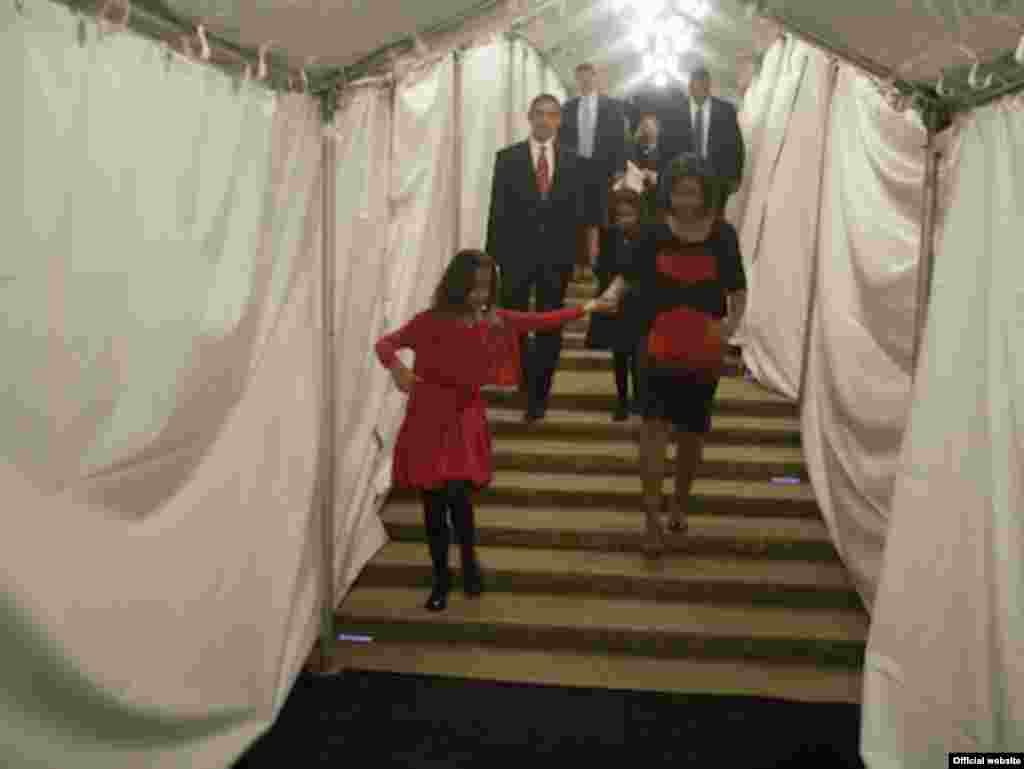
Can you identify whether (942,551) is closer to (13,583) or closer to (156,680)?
(156,680)

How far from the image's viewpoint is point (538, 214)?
413 centimetres

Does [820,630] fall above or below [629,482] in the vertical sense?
below

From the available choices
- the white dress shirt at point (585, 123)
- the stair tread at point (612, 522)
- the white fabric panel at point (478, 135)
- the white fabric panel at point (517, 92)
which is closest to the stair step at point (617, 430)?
the stair tread at point (612, 522)

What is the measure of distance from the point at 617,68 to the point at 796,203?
4.93 meters

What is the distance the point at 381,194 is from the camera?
10.6 ft

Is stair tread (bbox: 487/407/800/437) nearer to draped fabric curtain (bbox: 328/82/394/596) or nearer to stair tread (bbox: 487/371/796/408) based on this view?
stair tread (bbox: 487/371/796/408)

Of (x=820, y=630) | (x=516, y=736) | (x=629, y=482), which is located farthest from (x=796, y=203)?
(x=516, y=736)

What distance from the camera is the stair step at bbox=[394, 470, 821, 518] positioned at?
12.4ft

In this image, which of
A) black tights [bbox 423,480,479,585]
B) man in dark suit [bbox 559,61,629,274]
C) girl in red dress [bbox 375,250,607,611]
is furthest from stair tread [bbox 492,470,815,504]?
man in dark suit [bbox 559,61,629,274]

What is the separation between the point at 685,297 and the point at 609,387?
5.87 ft

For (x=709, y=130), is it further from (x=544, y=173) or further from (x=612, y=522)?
(x=612, y=522)

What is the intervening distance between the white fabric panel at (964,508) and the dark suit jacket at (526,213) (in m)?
2.22

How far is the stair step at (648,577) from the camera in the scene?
325 centimetres

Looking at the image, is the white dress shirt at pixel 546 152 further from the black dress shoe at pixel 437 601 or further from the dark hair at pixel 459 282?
the black dress shoe at pixel 437 601
